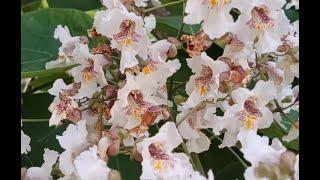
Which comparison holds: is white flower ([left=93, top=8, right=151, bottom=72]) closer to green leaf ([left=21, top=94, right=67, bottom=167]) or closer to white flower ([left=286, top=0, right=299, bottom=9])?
green leaf ([left=21, top=94, right=67, bottom=167])

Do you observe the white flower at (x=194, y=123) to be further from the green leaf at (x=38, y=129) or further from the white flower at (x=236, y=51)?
the green leaf at (x=38, y=129)

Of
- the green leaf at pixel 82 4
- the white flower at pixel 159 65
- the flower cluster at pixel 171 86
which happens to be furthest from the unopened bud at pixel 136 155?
the green leaf at pixel 82 4

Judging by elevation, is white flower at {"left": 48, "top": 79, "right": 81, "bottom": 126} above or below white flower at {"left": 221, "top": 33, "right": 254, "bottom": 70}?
below

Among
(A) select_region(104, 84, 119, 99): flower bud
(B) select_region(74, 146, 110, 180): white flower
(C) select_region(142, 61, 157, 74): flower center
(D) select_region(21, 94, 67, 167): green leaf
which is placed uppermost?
(C) select_region(142, 61, 157, 74): flower center

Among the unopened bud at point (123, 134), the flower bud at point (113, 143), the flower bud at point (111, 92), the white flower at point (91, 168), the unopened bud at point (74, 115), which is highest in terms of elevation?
the white flower at point (91, 168)

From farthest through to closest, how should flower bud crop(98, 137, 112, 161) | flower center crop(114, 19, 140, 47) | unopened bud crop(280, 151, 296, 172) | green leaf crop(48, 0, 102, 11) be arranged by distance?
green leaf crop(48, 0, 102, 11) < flower center crop(114, 19, 140, 47) < flower bud crop(98, 137, 112, 161) < unopened bud crop(280, 151, 296, 172)

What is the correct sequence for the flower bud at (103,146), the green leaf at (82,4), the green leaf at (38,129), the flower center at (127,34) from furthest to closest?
the green leaf at (82,4) < the green leaf at (38,129) < the flower center at (127,34) < the flower bud at (103,146)

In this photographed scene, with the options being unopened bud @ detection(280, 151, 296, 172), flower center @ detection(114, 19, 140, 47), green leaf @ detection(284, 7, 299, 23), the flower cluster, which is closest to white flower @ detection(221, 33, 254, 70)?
the flower cluster
